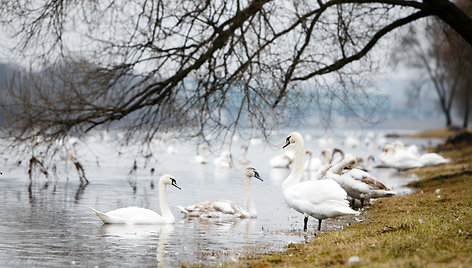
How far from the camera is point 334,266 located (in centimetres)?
775

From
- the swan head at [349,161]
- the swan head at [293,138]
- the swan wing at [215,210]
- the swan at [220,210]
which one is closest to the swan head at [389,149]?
the swan head at [349,161]

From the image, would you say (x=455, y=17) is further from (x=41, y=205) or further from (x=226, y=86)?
(x=41, y=205)

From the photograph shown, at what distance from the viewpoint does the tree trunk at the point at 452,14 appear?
61.1 ft

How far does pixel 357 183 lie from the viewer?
16.6m

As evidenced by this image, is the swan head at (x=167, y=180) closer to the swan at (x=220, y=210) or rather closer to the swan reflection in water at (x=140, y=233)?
the swan at (x=220, y=210)

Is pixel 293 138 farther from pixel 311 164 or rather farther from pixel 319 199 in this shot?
pixel 311 164

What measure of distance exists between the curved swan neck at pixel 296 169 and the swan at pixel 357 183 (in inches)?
83.9

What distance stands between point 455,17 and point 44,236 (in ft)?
43.3

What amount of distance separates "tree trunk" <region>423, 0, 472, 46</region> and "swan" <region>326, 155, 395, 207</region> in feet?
17.5

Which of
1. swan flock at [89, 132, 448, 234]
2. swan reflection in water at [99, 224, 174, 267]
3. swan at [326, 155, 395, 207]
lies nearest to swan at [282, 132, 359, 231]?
swan flock at [89, 132, 448, 234]

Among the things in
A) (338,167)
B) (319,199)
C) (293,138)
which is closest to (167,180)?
(293,138)

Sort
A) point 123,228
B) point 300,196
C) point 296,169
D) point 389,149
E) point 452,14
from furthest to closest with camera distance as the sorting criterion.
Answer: point 389,149 < point 452,14 < point 296,169 < point 123,228 < point 300,196

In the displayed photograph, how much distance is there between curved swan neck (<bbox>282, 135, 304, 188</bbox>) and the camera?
14.0m

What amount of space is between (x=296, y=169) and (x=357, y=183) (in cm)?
304
